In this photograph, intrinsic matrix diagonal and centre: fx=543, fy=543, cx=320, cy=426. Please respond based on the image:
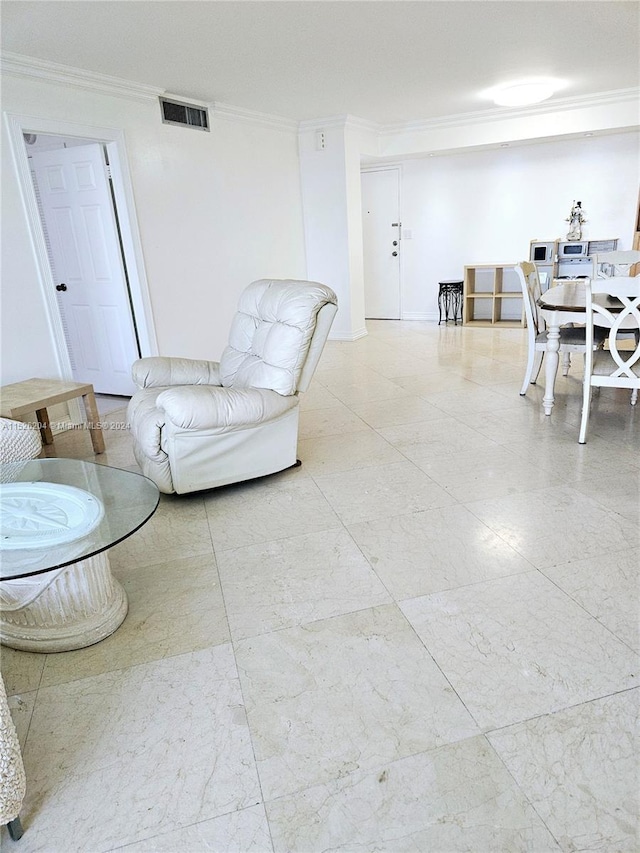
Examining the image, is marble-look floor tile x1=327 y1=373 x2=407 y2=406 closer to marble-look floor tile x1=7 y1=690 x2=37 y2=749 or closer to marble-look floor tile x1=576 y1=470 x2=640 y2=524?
marble-look floor tile x1=576 y1=470 x2=640 y2=524

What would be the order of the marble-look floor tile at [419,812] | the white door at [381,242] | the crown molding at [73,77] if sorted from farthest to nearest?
the white door at [381,242]
the crown molding at [73,77]
the marble-look floor tile at [419,812]

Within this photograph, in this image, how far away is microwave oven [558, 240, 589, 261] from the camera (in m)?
6.39

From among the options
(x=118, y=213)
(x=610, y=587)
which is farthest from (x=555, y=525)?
(x=118, y=213)

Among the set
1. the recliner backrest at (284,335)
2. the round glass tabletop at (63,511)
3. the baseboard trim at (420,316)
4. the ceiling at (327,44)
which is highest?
the ceiling at (327,44)

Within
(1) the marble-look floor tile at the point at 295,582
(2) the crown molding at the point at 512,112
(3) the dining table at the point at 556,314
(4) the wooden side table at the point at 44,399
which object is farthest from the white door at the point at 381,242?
(1) the marble-look floor tile at the point at 295,582

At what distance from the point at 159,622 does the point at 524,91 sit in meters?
5.36

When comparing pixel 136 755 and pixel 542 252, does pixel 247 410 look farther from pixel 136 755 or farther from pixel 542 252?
pixel 542 252

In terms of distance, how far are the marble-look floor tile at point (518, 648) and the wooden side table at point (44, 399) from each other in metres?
2.37

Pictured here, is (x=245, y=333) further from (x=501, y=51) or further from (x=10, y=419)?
(x=501, y=51)

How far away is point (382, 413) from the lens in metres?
3.92

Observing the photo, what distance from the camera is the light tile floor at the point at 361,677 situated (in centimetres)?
119

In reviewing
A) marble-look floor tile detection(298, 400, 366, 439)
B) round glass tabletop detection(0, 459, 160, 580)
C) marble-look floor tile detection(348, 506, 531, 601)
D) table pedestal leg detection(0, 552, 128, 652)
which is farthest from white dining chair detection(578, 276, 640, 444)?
table pedestal leg detection(0, 552, 128, 652)

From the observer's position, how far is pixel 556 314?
11.1 ft

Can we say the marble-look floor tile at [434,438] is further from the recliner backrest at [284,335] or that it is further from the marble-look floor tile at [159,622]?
the marble-look floor tile at [159,622]
